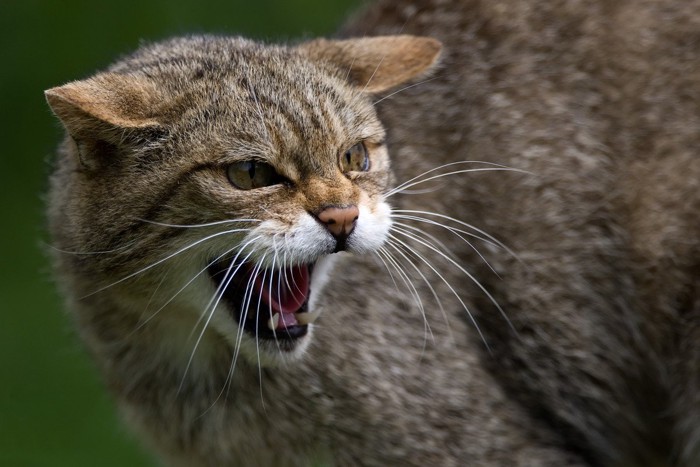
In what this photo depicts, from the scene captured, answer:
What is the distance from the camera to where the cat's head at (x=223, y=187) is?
4441 mm

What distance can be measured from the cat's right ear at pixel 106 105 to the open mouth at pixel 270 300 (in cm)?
61

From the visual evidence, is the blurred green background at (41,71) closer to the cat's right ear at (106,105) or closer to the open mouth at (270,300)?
the open mouth at (270,300)

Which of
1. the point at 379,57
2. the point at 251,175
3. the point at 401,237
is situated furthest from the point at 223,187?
the point at 401,237

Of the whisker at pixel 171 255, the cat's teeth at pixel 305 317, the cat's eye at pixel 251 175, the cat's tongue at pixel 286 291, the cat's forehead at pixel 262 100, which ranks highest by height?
the cat's forehead at pixel 262 100

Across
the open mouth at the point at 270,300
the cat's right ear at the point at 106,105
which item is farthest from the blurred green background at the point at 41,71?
the cat's right ear at the point at 106,105

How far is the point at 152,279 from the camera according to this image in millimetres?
4746

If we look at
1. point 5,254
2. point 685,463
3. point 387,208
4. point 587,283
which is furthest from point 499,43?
point 5,254

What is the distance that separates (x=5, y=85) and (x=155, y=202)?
21.1 ft

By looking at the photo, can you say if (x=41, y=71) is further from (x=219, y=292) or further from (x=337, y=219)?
(x=337, y=219)

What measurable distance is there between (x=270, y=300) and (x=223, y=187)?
48 centimetres

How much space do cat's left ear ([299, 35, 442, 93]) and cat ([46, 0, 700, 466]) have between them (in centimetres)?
1

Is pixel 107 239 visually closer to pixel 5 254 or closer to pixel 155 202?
pixel 155 202

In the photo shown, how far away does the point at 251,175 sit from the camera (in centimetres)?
452

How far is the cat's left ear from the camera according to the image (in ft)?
17.0
